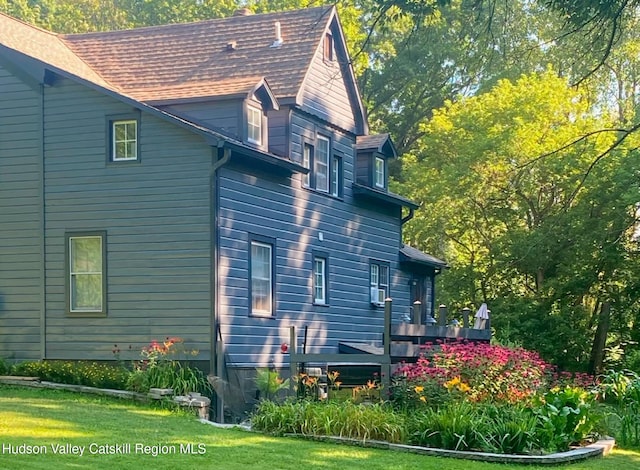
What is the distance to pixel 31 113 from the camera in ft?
60.6

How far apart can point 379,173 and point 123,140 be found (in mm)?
9001

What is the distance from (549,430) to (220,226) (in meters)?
7.48

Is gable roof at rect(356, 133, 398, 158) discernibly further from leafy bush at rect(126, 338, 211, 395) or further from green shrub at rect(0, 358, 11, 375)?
green shrub at rect(0, 358, 11, 375)

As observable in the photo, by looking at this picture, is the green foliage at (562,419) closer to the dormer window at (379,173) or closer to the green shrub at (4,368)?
the green shrub at (4,368)

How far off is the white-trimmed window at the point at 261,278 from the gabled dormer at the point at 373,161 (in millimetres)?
5840

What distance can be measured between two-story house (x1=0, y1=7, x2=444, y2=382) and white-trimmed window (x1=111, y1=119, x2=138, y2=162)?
0.09 ft

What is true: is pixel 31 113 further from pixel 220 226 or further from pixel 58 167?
pixel 220 226

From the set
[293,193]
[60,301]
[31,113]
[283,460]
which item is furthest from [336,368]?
[283,460]

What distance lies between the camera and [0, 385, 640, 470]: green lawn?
9.62 meters

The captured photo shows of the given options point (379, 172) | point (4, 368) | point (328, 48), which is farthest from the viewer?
point (379, 172)

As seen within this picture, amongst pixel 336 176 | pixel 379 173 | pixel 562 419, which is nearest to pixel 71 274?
pixel 336 176

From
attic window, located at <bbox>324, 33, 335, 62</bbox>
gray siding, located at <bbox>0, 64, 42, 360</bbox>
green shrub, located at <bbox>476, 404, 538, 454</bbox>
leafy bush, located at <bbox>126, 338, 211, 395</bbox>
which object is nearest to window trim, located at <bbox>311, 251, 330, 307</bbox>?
leafy bush, located at <bbox>126, 338, 211, 395</bbox>

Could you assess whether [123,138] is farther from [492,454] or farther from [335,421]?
[492,454]

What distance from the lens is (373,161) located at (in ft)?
81.0
